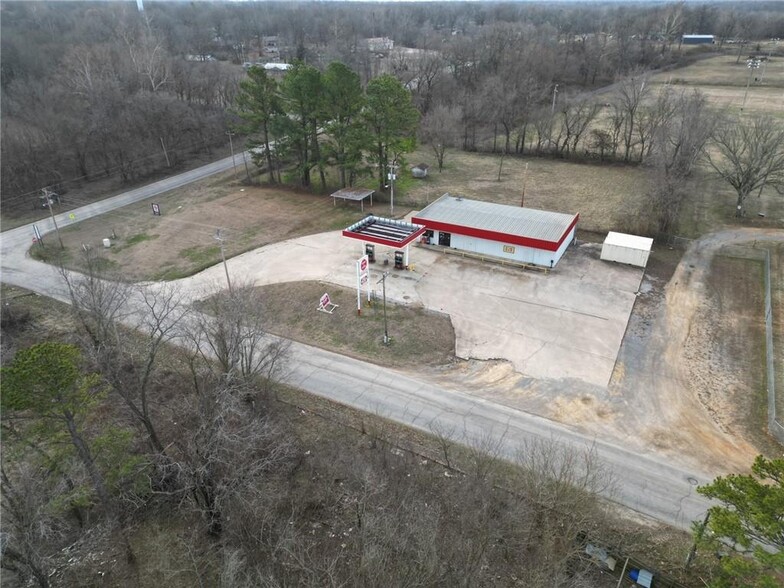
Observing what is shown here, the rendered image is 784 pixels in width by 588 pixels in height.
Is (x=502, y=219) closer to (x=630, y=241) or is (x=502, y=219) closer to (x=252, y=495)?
(x=630, y=241)

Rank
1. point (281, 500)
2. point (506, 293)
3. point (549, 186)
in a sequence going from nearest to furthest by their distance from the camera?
point (281, 500)
point (506, 293)
point (549, 186)

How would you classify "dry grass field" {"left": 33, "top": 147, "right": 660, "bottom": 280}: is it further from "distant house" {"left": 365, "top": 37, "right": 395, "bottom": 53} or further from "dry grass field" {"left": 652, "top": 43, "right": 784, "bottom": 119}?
"distant house" {"left": 365, "top": 37, "right": 395, "bottom": 53}

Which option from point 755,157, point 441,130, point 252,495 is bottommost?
point 252,495

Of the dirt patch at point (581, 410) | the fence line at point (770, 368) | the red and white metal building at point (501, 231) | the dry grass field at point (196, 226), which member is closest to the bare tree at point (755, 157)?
the fence line at point (770, 368)

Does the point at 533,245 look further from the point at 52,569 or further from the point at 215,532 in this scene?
the point at 52,569

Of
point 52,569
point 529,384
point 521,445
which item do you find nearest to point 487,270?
point 529,384

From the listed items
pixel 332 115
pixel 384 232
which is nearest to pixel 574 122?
pixel 332 115

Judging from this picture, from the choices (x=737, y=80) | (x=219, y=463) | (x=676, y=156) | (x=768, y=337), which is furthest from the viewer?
(x=737, y=80)

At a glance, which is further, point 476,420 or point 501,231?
point 501,231
